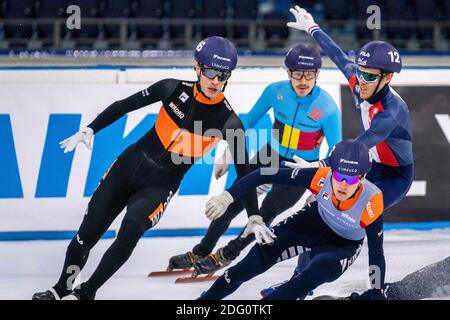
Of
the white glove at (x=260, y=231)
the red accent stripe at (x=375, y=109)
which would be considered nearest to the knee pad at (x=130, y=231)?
the white glove at (x=260, y=231)

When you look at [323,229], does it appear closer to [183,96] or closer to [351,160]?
[351,160]

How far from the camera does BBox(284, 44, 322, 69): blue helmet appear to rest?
621 cm

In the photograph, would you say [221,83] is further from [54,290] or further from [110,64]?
[110,64]

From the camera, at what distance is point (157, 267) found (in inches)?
265

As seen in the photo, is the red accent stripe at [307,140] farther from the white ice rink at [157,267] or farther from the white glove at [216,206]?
the white glove at [216,206]

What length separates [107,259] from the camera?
506 centimetres

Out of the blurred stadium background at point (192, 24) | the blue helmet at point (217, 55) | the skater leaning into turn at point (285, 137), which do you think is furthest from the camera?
the blurred stadium background at point (192, 24)

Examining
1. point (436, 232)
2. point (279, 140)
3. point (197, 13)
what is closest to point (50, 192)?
point (279, 140)

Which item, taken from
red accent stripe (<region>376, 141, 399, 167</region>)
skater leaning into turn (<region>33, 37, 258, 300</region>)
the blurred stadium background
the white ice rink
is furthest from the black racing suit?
the blurred stadium background

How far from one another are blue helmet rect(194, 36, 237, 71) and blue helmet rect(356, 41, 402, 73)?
0.91m

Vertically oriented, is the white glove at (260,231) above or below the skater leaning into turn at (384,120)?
below

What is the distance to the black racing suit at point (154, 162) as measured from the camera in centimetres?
530

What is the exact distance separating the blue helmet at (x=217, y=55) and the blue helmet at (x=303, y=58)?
829 millimetres

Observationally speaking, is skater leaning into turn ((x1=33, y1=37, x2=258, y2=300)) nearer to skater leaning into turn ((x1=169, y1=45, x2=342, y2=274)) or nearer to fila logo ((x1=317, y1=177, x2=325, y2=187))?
fila logo ((x1=317, y1=177, x2=325, y2=187))
